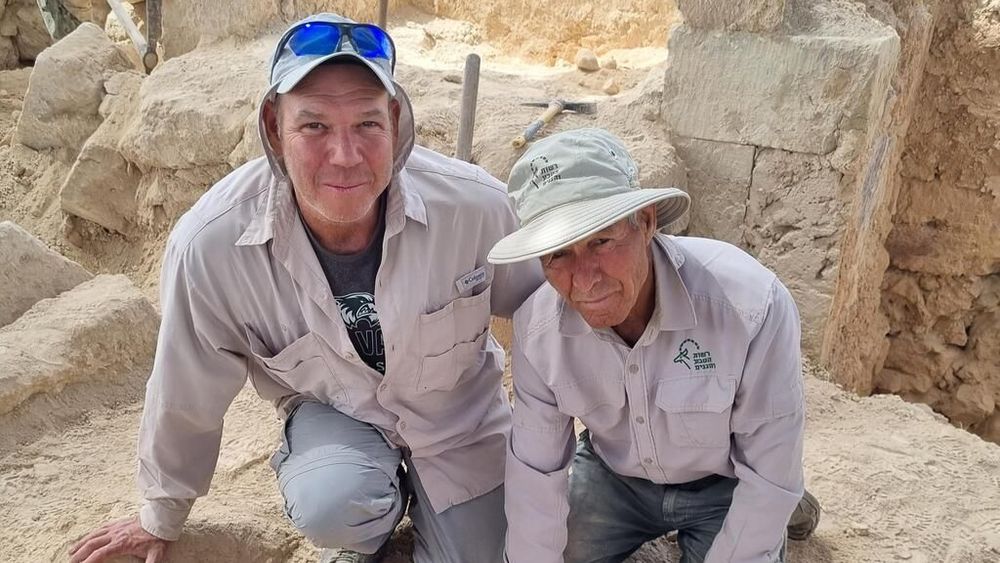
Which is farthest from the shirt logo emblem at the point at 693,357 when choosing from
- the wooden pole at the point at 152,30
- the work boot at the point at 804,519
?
the wooden pole at the point at 152,30

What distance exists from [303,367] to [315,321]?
18 centimetres

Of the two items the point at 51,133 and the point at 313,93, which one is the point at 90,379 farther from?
the point at 51,133

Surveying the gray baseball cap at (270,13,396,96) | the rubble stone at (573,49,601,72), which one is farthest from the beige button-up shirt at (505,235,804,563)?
the rubble stone at (573,49,601,72)

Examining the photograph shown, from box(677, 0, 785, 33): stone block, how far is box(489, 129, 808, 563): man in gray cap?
1.86 m

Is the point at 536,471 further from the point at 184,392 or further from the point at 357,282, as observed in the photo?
the point at 184,392

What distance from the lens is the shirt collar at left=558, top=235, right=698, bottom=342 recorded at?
5.71 feet

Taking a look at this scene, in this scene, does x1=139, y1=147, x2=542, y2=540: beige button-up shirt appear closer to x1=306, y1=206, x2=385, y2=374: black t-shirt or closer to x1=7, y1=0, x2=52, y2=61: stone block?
x1=306, y1=206, x2=385, y2=374: black t-shirt

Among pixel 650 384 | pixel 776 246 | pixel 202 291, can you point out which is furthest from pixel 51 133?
pixel 650 384

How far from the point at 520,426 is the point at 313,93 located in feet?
2.83

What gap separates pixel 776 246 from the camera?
3.56 metres

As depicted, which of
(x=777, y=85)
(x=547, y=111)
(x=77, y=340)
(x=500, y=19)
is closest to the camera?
(x=77, y=340)

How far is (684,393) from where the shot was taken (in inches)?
70.2

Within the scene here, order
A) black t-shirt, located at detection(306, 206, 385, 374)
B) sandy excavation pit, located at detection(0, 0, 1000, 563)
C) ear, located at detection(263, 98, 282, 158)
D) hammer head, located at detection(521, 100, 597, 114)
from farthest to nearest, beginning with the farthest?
1. hammer head, located at detection(521, 100, 597, 114)
2. sandy excavation pit, located at detection(0, 0, 1000, 563)
3. black t-shirt, located at detection(306, 206, 385, 374)
4. ear, located at detection(263, 98, 282, 158)

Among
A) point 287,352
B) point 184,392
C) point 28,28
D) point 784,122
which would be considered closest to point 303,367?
point 287,352
